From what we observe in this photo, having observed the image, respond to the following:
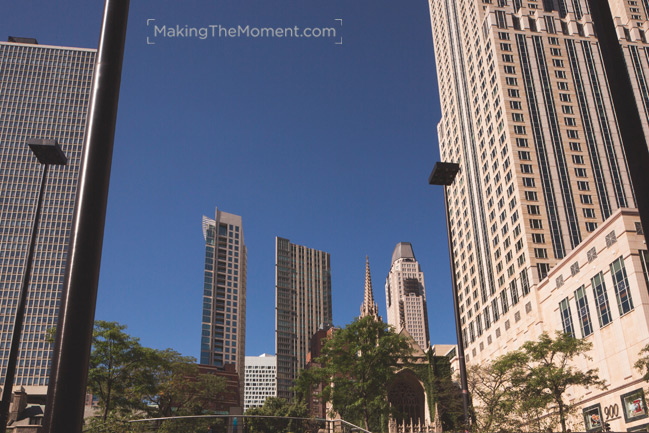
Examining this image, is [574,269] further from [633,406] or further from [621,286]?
[633,406]

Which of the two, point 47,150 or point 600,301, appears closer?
point 47,150

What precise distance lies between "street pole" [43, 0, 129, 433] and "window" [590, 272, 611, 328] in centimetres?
6134

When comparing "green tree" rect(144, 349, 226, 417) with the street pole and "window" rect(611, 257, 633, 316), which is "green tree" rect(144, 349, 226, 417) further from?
the street pole

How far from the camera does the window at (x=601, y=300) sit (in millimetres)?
57344

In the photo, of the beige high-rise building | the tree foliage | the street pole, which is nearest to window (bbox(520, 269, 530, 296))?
the beige high-rise building

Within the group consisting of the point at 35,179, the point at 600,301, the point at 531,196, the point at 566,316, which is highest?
the point at 35,179

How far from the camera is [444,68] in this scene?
134750mm

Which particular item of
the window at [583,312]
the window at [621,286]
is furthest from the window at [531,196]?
the window at [621,286]

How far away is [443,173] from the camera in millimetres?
25422

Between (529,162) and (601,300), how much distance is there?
39104mm

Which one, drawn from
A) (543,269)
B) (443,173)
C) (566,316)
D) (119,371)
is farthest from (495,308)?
(443,173)

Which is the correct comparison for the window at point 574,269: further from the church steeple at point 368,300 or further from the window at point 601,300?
the church steeple at point 368,300

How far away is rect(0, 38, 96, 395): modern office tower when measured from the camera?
137 m

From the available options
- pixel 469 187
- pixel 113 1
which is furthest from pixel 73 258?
pixel 469 187
